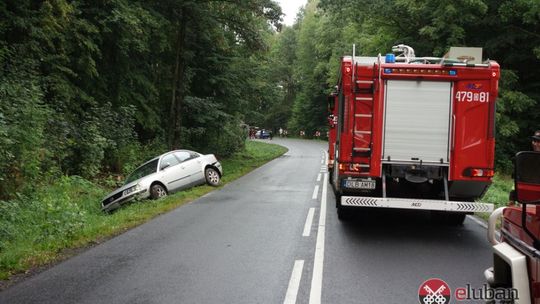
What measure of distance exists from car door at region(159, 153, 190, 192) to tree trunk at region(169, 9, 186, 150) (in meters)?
7.61

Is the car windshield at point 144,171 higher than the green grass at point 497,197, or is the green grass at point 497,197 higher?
the car windshield at point 144,171

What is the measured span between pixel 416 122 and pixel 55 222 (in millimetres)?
7048

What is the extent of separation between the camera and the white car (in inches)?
549

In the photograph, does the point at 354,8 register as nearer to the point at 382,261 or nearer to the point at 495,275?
the point at 382,261

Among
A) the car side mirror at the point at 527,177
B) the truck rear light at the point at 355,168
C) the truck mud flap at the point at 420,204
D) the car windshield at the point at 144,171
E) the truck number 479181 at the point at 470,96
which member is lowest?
the car windshield at the point at 144,171

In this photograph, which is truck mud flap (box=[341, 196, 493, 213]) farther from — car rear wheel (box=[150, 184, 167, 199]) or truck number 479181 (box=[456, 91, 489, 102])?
car rear wheel (box=[150, 184, 167, 199])

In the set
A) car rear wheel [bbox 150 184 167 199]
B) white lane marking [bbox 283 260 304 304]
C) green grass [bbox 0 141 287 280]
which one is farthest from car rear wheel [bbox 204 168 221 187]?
white lane marking [bbox 283 260 304 304]

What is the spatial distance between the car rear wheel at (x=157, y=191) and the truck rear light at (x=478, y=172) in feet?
30.3

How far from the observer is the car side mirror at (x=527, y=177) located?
10.4 feet

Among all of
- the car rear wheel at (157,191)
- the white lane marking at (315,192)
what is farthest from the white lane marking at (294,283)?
the car rear wheel at (157,191)

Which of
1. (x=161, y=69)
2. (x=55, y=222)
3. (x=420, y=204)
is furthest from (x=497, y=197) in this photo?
(x=161, y=69)

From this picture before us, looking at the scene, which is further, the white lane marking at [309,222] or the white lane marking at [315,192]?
the white lane marking at [315,192]

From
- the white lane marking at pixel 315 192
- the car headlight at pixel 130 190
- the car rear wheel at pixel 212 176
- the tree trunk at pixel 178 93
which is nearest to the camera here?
the car headlight at pixel 130 190

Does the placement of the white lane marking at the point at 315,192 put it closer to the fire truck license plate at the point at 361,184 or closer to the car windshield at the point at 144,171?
the car windshield at the point at 144,171
